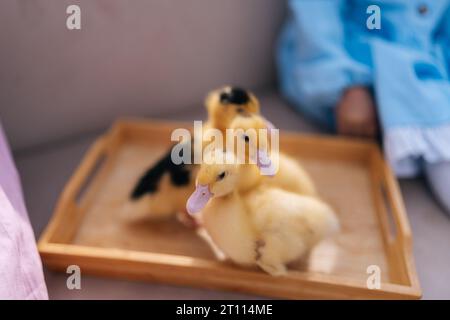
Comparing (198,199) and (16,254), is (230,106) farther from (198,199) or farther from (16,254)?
(16,254)

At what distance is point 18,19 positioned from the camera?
2.22ft

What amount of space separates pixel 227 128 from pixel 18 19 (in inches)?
14.7

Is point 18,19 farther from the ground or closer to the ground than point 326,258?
farther from the ground

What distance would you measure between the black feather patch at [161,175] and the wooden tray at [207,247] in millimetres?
62

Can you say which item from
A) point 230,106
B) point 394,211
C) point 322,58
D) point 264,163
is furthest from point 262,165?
point 322,58

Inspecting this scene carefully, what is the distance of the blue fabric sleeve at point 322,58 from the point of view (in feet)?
2.43

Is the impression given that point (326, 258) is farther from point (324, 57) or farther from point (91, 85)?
point (91, 85)

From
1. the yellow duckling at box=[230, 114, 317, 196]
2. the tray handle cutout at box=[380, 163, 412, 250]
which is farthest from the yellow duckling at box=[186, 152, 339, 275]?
the tray handle cutout at box=[380, 163, 412, 250]

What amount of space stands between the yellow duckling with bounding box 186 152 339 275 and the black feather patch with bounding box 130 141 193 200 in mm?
87

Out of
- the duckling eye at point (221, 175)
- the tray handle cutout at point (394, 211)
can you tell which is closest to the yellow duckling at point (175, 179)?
the duckling eye at point (221, 175)

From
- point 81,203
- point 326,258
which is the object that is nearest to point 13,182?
point 81,203

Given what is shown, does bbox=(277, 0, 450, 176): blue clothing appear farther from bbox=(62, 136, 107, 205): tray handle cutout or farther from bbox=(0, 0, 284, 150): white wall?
bbox=(62, 136, 107, 205): tray handle cutout

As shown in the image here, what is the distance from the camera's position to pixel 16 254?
1.42 feet

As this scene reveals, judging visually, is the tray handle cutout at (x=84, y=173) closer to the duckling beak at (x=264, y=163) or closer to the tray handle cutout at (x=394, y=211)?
the duckling beak at (x=264, y=163)
